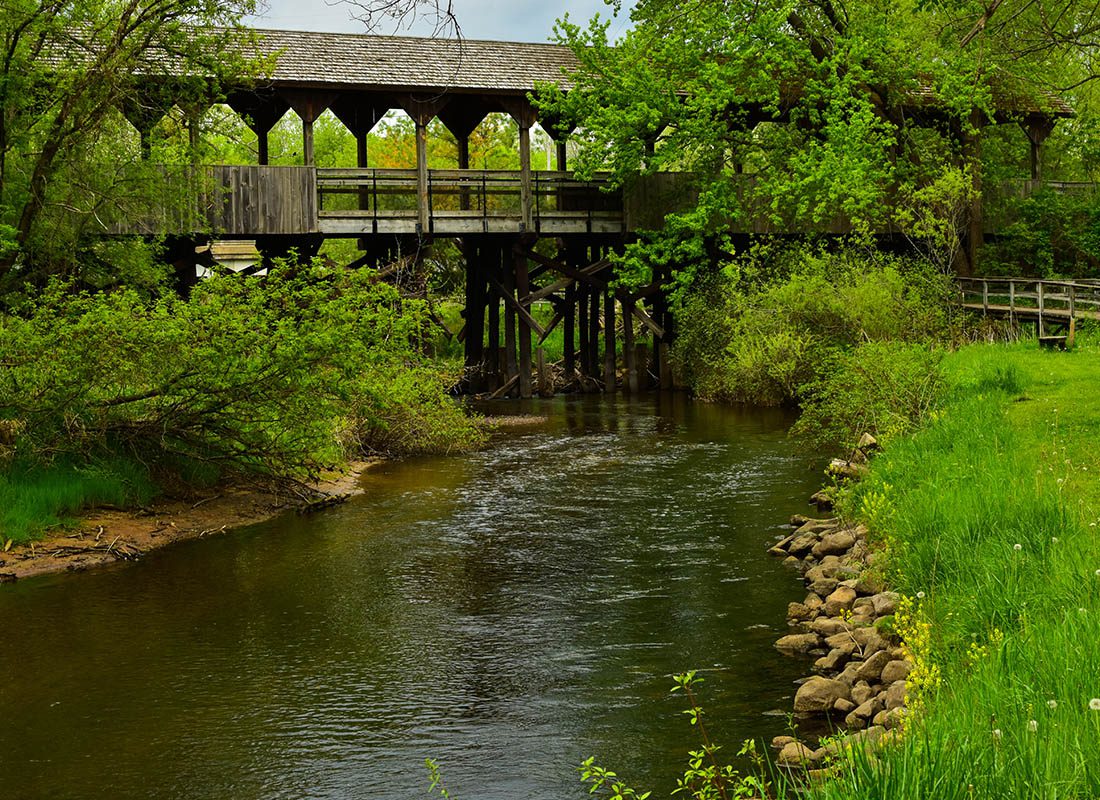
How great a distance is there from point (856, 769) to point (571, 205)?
26.4 m

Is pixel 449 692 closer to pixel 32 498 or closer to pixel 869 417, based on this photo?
pixel 32 498

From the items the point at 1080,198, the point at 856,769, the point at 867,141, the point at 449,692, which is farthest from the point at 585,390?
the point at 856,769

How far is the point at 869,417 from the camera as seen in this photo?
1670 centimetres

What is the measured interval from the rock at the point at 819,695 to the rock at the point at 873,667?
179mm

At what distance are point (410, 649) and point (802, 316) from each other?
669 inches

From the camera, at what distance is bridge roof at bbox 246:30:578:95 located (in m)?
25.8

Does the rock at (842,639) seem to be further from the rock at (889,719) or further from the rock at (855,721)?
the rock at (889,719)

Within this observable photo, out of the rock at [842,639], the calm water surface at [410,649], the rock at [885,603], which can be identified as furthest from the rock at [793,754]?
the rock at [885,603]

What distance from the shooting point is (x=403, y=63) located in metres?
27.3

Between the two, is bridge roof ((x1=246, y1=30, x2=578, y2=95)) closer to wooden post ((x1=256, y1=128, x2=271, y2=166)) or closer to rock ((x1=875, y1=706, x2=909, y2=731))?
wooden post ((x1=256, y1=128, x2=271, y2=166))

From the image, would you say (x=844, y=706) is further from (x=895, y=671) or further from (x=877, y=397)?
(x=877, y=397)

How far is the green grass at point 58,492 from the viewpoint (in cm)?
1386

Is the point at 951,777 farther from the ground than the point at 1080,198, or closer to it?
closer to it

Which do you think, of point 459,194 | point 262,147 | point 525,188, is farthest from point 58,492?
point 525,188
